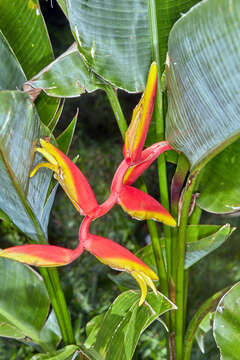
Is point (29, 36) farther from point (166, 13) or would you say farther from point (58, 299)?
point (58, 299)

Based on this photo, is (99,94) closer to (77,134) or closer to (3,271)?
(77,134)

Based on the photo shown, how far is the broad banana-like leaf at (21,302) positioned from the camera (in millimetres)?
707

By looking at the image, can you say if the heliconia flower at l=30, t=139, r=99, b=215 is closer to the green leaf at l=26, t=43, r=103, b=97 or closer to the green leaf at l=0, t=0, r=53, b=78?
the green leaf at l=26, t=43, r=103, b=97

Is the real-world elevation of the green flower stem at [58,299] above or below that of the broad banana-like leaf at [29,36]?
below

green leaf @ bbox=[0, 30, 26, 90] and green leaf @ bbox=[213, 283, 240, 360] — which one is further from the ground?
green leaf @ bbox=[0, 30, 26, 90]

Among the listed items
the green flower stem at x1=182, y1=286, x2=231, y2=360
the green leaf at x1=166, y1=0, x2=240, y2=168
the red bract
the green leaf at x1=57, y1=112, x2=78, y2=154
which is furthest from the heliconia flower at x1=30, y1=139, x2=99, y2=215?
the green flower stem at x1=182, y1=286, x2=231, y2=360

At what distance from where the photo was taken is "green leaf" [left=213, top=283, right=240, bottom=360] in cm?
63

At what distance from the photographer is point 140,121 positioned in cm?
44

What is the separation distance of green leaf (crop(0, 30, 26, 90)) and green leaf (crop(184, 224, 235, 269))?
0.34 metres

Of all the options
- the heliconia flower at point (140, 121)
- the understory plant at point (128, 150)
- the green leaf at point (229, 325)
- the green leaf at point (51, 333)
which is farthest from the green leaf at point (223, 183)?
the green leaf at point (51, 333)

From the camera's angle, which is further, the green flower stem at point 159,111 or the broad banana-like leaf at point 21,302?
the broad banana-like leaf at point 21,302

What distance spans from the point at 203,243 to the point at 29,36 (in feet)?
1.31

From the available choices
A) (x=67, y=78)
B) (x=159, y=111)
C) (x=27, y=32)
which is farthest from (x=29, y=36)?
(x=159, y=111)

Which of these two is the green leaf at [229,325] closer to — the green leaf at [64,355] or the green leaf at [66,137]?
the green leaf at [64,355]
